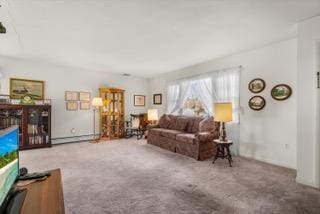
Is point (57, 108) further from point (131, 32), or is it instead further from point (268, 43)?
point (268, 43)

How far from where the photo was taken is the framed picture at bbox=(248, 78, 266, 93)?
12.5 feet

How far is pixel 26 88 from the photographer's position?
5031mm

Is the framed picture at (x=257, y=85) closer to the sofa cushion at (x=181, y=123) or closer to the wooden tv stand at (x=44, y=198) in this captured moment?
the sofa cushion at (x=181, y=123)

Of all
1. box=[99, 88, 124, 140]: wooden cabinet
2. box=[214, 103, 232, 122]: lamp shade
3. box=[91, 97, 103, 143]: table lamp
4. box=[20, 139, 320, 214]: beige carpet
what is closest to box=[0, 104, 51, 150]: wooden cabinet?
box=[20, 139, 320, 214]: beige carpet

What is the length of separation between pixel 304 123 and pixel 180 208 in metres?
2.26

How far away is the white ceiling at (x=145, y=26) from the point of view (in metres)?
2.28

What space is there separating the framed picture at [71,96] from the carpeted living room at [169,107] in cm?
4

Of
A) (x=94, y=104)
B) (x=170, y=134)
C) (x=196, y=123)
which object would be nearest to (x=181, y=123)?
(x=196, y=123)

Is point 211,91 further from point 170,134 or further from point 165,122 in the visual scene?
point 165,122

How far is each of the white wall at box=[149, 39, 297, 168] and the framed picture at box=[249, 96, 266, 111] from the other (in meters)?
0.08

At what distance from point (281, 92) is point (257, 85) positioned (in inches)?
19.8

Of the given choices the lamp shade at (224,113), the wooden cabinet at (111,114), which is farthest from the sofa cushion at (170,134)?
the wooden cabinet at (111,114)

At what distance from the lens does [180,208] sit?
6.69ft

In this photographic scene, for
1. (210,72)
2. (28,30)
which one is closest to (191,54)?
(210,72)
